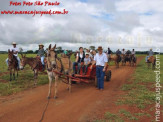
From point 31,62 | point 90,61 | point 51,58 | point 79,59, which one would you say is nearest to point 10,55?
point 31,62

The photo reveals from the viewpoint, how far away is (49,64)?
723 centimetres

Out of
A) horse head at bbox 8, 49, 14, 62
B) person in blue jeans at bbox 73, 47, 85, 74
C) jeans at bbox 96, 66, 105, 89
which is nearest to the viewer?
jeans at bbox 96, 66, 105, 89

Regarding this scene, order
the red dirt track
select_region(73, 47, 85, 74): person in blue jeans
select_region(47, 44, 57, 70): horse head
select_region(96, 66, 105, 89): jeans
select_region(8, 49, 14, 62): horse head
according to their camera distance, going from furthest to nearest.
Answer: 1. select_region(8, 49, 14, 62): horse head
2. select_region(73, 47, 85, 74): person in blue jeans
3. select_region(96, 66, 105, 89): jeans
4. select_region(47, 44, 57, 70): horse head
5. the red dirt track

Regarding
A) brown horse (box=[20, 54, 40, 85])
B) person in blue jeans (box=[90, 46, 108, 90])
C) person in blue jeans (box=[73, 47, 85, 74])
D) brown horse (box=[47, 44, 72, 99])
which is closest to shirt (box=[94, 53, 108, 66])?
person in blue jeans (box=[90, 46, 108, 90])

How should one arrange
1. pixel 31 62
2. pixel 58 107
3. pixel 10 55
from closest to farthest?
pixel 58 107, pixel 31 62, pixel 10 55

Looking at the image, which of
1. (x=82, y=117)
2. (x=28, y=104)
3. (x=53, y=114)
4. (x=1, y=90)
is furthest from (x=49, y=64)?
(x=1, y=90)

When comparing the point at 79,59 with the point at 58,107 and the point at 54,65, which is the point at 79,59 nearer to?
the point at 54,65

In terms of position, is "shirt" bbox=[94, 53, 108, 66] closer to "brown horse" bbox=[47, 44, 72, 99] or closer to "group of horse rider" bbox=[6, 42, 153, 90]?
"group of horse rider" bbox=[6, 42, 153, 90]

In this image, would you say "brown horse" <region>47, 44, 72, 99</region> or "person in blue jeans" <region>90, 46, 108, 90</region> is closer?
"brown horse" <region>47, 44, 72, 99</region>

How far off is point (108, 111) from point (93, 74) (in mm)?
4339

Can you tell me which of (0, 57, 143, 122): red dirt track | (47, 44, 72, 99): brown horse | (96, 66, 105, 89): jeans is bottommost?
(0, 57, 143, 122): red dirt track

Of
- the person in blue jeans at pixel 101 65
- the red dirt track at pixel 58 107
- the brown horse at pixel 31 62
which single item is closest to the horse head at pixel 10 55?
the brown horse at pixel 31 62

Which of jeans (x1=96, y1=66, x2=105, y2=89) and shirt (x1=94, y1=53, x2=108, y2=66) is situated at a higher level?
shirt (x1=94, y1=53, x2=108, y2=66)

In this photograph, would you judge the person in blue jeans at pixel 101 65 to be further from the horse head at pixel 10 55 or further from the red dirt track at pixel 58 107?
the horse head at pixel 10 55
